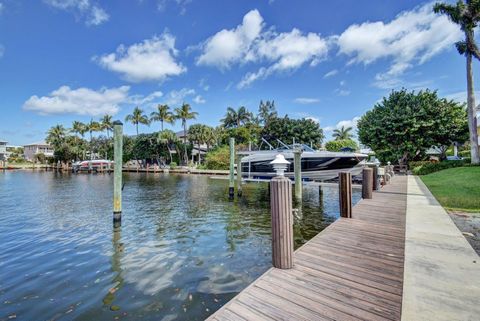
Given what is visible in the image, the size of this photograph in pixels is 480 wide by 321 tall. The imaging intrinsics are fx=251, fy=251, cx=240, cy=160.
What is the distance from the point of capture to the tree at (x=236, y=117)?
53.0 m

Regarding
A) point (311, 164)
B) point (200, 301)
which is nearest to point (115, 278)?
point (200, 301)

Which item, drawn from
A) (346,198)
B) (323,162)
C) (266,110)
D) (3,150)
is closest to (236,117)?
(266,110)

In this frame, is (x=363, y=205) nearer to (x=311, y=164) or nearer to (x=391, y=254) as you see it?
(x=391, y=254)

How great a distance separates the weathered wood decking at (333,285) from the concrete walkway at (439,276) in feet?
0.45

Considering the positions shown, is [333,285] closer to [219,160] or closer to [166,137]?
[219,160]

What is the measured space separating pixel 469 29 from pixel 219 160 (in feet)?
103

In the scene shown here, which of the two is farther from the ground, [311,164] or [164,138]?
[164,138]

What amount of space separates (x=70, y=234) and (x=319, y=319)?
27.9 feet

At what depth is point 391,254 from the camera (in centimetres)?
400

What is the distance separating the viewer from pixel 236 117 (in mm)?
53062

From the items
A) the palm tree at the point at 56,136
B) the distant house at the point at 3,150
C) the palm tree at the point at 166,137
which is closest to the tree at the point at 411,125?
the palm tree at the point at 166,137

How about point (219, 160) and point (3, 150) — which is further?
point (3, 150)

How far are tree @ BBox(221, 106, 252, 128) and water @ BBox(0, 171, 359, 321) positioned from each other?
4293cm

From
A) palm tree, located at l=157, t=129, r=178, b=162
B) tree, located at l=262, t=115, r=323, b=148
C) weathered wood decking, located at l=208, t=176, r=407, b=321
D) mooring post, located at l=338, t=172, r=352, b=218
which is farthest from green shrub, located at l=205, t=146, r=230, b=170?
weathered wood decking, located at l=208, t=176, r=407, b=321
